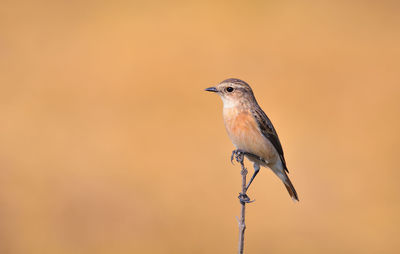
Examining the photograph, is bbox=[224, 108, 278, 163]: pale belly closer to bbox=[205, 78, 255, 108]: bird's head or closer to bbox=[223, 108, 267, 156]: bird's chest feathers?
bbox=[223, 108, 267, 156]: bird's chest feathers

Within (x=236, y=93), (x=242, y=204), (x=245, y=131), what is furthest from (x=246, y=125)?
(x=242, y=204)

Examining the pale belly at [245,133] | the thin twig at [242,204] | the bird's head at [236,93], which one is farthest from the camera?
the bird's head at [236,93]

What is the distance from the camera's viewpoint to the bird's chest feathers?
6.77 m

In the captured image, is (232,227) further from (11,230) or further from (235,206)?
(11,230)

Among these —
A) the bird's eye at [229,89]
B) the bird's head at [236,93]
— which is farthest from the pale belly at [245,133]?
the bird's eye at [229,89]

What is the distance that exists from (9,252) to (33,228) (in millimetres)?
781

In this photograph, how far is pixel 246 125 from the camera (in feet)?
22.3

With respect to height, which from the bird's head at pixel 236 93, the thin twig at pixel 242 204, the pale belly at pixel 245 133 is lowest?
the thin twig at pixel 242 204

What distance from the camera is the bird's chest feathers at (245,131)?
677cm

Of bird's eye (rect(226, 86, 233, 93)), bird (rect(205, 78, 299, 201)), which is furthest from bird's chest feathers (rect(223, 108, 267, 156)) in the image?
bird's eye (rect(226, 86, 233, 93))

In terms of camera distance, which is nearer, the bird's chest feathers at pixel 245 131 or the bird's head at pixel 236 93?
the bird's chest feathers at pixel 245 131

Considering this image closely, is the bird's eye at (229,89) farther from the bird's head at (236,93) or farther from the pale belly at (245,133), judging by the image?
the pale belly at (245,133)

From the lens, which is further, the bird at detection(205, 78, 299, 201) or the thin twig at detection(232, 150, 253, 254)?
the bird at detection(205, 78, 299, 201)

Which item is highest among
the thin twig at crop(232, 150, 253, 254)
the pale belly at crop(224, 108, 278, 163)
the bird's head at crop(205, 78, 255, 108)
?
the bird's head at crop(205, 78, 255, 108)
